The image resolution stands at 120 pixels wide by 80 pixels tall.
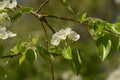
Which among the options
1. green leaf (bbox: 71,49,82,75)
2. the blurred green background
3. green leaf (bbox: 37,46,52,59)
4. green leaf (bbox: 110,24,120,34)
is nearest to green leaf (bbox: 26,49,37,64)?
green leaf (bbox: 37,46,52,59)

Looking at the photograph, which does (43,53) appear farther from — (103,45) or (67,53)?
(103,45)

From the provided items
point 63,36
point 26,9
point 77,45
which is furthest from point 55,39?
point 77,45

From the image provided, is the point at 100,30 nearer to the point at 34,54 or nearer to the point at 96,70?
the point at 34,54

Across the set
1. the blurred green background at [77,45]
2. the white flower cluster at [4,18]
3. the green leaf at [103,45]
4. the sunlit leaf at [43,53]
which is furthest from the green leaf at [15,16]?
the blurred green background at [77,45]

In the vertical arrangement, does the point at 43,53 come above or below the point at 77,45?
above

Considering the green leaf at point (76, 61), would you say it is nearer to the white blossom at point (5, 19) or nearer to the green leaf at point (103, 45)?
the green leaf at point (103, 45)

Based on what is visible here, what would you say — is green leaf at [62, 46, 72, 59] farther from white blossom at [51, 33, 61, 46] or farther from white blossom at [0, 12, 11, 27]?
white blossom at [0, 12, 11, 27]
